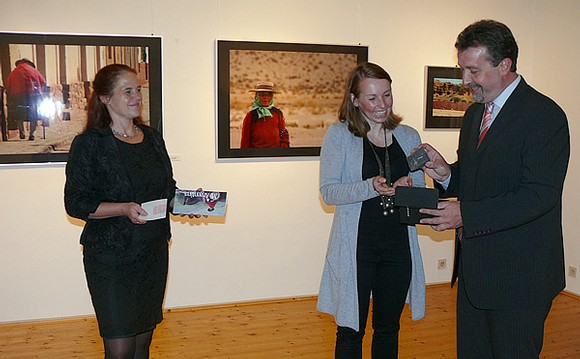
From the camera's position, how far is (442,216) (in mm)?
2301

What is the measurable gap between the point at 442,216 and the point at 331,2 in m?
3.32

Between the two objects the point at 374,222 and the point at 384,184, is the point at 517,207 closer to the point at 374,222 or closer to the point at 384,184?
the point at 384,184

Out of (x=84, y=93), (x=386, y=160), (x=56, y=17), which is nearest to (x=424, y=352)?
(x=386, y=160)

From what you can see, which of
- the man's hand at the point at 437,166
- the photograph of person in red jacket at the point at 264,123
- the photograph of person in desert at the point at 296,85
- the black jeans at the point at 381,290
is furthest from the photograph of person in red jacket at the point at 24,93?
the man's hand at the point at 437,166

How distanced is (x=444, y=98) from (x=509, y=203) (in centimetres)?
364

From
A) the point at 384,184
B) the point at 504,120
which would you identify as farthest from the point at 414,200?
the point at 504,120

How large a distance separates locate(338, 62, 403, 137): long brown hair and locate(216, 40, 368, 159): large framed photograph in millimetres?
2106

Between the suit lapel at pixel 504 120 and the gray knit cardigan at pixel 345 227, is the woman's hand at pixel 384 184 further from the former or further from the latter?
the suit lapel at pixel 504 120

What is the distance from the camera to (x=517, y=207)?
2.14 metres

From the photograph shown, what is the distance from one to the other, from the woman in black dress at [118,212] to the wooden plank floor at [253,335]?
4.41ft

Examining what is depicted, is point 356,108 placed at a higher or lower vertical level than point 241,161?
higher

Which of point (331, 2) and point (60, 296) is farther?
point (331, 2)

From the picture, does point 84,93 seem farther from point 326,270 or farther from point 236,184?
point 326,270

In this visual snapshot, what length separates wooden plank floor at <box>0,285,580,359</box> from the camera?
411 centimetres
